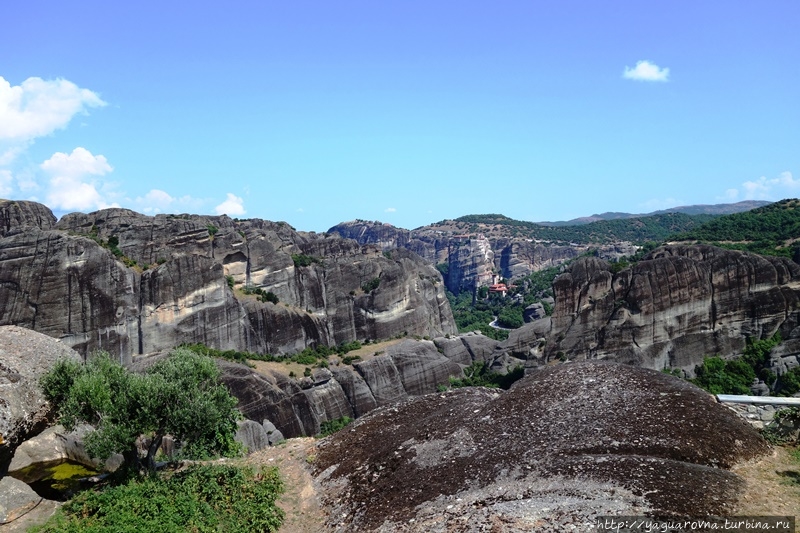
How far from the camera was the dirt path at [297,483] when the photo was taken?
15.2m

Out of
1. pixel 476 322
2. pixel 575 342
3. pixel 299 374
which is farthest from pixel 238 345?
pixel 476 322

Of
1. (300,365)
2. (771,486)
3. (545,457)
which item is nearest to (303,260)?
(300,365)

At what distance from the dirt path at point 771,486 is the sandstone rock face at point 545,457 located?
324mm

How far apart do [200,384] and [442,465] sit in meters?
7.61

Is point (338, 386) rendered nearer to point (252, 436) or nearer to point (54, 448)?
point (252, 436)

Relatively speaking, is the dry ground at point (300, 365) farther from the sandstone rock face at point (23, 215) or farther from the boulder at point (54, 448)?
the boulder at point (54, 448)

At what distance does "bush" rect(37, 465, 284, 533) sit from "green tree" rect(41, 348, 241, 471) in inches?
43.2

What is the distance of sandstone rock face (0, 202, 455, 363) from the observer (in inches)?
1939

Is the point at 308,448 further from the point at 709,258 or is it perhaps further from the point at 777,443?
the point at 709,258

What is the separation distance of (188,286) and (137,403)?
41.7 metres

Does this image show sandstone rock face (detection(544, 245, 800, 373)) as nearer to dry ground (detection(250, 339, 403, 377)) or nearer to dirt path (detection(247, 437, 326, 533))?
dry ground (detection(250, 339, 403, 377))

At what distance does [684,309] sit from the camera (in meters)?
54.4

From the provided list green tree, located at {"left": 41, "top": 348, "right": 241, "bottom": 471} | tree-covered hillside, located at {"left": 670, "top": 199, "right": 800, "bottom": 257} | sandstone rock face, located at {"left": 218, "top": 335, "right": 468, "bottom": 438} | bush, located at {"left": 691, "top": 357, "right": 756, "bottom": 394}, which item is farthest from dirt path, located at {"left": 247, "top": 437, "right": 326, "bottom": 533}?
tree-covered hillside, located at {"left": 670, "top": 199, "right": 800, "bottom": 257}

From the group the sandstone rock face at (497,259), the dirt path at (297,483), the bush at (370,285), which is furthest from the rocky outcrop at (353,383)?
the sandstone rock face at (497,259)
